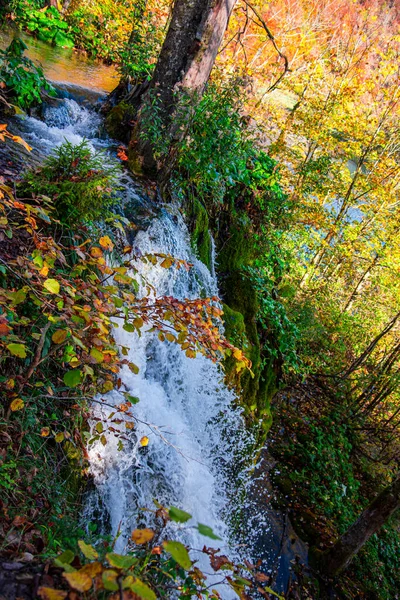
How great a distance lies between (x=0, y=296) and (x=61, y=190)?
1.50 m

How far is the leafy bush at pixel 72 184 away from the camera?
3.21 metres

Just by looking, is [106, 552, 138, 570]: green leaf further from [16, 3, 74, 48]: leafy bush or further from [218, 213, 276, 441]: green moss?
[16, 3, 74, 48]: leafy bush

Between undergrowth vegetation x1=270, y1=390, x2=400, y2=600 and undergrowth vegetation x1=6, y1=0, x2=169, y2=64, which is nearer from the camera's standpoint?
undergrowth vegetation x1=270, y1=390, x2=400, y2=600

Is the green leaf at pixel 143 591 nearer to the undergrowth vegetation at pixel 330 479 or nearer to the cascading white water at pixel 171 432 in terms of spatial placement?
the cascading white water at pixel 171 432

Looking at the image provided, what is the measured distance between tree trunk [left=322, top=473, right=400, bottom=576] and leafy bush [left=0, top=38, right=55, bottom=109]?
6.97 metres

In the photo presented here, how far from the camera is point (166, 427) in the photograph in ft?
12.3

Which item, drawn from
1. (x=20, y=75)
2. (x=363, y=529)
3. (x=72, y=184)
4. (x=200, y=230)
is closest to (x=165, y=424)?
(x=72, y=184)

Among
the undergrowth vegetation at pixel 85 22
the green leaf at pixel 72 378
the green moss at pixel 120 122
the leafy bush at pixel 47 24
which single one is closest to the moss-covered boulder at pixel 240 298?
the green moss at pixel 120 122

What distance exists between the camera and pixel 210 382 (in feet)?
15.9

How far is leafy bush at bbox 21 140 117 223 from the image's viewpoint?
321 cm

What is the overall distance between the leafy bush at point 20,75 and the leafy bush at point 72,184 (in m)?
1.78

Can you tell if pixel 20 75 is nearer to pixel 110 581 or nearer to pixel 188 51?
pixel 188 51

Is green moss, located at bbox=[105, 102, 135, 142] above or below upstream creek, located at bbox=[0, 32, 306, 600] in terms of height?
above

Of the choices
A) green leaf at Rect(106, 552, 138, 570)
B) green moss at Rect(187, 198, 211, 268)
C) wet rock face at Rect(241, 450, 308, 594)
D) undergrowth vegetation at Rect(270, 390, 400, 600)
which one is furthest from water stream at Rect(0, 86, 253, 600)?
green leaf at Rect(106, 552, 138, 570)
